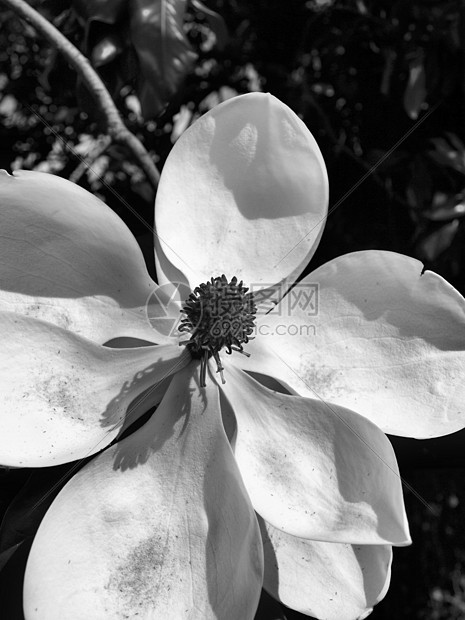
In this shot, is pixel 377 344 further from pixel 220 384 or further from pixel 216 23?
pixel 216 23

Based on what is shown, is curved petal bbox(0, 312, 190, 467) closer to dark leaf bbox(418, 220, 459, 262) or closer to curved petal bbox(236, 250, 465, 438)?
curved petal bbox(236, 250, 465, 438)

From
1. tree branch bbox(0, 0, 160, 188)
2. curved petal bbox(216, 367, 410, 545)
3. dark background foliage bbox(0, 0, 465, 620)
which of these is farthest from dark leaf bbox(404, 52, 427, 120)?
curved petal bbox(216, 367, 410, 545)

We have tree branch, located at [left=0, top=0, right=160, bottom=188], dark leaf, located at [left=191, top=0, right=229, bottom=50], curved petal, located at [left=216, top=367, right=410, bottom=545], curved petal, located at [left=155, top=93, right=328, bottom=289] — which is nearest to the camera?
curved petal, located at [left=216, top=367, right=410, bottom=545]

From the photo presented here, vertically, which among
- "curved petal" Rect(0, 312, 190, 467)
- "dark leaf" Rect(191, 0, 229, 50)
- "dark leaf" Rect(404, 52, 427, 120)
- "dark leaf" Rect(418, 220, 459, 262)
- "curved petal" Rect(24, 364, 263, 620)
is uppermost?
"dark leaf" Rect(191, 0, 229, 50)

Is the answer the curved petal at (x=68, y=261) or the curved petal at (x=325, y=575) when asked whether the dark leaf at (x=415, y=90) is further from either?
the curved petal at (x=325, y=575)

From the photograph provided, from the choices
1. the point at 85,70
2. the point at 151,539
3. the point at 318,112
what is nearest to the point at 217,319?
the point at 151,539

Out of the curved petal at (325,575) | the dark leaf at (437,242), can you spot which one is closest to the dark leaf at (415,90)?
the dark leaf at (437,242)
